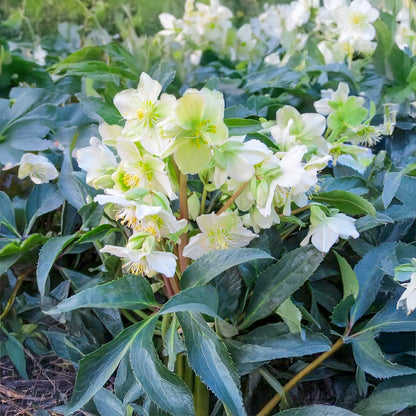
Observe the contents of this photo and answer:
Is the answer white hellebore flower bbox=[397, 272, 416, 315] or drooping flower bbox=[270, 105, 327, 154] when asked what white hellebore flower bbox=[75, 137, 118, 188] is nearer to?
drooping flower bbox=[270, 105, 327, 154]

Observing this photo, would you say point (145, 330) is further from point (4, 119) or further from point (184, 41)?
point (184, 41)

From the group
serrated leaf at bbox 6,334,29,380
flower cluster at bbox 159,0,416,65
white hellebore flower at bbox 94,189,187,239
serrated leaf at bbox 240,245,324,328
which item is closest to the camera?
white hellebore flower at bbox 94,189,187,239

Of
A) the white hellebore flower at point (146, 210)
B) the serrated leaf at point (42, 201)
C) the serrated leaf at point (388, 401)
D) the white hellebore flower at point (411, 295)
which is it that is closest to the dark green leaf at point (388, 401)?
the serrated leaf at point (388, 401)

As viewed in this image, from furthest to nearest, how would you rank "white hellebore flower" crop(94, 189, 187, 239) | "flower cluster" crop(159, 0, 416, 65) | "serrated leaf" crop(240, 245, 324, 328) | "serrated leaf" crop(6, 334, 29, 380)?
1. "flower cluster" crop(159, 0, 416, 65)
2. "serrated leaf" crop(6, 334, 29, 380)
3. "serrated leaf" crop(240, 245, 324, 328)
4. "white hellebore flower" crop(94, 189, 187, 239)

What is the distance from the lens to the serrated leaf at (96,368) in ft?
1.99

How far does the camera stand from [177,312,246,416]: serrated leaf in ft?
1.95

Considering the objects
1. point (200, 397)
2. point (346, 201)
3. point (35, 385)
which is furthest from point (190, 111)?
point (35, 385)

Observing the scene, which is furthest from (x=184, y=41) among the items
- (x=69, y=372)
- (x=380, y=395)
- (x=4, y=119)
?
(x=380, y=395)

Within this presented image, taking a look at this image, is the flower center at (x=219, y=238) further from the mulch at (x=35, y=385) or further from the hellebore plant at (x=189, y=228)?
the mulch at (x=35, y=385)

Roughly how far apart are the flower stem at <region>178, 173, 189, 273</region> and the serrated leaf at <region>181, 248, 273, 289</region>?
0.05 m

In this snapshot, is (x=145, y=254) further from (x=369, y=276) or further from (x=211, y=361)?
(x=369, y=276)

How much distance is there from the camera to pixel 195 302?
1.98 ft

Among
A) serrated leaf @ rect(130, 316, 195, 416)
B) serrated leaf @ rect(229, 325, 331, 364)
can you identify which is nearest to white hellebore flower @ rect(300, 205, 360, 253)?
serrated leaf @ rect(229, 325, 331, 364)

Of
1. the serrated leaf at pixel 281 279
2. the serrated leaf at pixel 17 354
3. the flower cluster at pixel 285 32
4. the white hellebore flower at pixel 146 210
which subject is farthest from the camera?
the flower cluster at pixel 285 32
